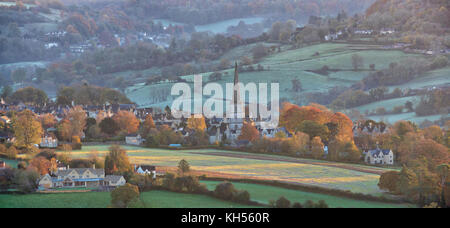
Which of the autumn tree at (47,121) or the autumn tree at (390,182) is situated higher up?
the autumn tree at (47,121)

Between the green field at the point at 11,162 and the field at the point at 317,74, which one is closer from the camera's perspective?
the green field at the point at 11,162

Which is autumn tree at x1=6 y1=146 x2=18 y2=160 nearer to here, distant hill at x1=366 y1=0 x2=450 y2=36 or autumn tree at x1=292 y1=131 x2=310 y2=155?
autumn tree at x1=292 y1=131 x2=310 y2=155

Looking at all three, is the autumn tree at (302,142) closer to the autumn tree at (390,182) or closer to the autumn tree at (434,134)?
the autumn tree at (434,134)

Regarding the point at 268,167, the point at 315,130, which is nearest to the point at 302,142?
the point at 315,130

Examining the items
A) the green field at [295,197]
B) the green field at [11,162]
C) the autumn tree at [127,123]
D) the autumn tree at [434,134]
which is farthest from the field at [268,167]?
the autumn tree at [434,134]

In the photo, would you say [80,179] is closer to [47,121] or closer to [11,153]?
[11,153]

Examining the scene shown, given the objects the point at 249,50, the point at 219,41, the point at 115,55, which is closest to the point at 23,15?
the point at 115,55
